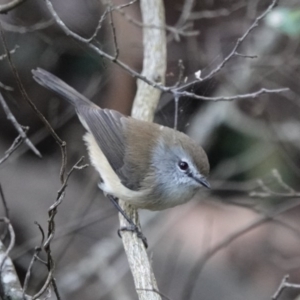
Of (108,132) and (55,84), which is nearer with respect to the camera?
Result: (108,132)

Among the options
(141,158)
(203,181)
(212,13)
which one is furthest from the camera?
(212,13)

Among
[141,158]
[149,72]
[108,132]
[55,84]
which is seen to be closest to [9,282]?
[141,158]

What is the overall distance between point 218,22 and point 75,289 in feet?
10.9

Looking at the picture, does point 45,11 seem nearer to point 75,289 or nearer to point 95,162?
point 95,162

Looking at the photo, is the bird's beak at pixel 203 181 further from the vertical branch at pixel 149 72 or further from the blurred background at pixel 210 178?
the blurred background at pixel 210 178

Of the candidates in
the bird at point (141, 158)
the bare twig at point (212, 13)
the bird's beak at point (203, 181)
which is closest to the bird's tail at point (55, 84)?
the bird at point (141, 158)

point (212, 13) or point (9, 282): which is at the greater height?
point (212, 13)

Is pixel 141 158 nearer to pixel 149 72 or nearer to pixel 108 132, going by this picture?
pixel 108 132

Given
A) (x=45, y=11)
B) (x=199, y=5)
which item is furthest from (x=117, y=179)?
(x=199, y=5)

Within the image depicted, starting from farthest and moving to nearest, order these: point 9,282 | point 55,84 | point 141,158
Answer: point 55,84, point 141,158, point 9,282

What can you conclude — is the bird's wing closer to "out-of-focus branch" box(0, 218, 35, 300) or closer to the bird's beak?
the bird's beak

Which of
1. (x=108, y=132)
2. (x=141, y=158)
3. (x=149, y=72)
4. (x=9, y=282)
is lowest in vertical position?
(x=9, y=282)

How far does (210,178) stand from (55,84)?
96.6 inches

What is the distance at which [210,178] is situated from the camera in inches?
238
